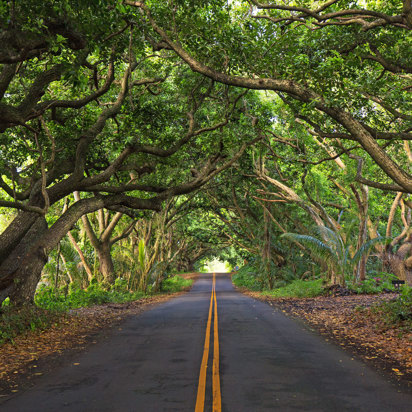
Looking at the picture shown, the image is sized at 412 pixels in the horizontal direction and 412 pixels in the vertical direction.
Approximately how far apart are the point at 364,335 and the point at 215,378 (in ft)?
17.6

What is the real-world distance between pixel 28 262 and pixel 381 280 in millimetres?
17129

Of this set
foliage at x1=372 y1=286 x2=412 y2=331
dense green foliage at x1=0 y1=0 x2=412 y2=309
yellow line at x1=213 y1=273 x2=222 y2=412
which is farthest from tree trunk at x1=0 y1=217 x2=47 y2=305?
foliage at x1=372 y1=286 x2=412 y2=331

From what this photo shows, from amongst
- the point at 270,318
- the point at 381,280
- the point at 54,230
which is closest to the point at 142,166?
the point at 54,230

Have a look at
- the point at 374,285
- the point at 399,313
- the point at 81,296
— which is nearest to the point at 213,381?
the point at 399,313

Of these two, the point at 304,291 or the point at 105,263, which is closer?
the point at 304,291

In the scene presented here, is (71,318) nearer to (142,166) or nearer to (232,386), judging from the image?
(142,166)

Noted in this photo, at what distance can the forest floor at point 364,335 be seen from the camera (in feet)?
24.7

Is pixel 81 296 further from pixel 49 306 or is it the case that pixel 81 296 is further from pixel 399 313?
pixel 399 313

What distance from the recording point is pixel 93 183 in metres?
12.9

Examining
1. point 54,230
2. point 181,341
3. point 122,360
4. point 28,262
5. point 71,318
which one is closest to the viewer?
point 122,360

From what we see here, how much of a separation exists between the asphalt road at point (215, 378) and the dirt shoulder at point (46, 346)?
15.4 inches

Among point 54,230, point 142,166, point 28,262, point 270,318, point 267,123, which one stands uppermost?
point 267,123

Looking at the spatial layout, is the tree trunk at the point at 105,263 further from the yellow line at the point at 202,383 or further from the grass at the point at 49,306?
Answer: the yellow line at the point at 202,383

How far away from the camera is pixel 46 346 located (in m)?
9.61
